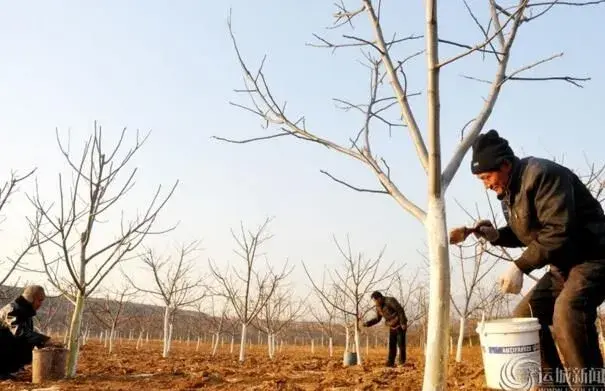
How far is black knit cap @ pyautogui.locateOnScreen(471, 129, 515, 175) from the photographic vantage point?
266 cm

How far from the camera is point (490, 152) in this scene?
2.67m

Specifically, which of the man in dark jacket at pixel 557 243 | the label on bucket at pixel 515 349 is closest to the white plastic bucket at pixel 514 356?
the label on bucket at pixel 515 349

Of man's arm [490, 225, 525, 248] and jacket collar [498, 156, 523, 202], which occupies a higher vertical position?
jacket collar [498, 156, 523, 202]

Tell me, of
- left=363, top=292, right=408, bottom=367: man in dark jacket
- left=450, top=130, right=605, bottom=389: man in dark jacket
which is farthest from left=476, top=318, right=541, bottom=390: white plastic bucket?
left=363, top=292, right=408, bottom=367: man in dark jacket

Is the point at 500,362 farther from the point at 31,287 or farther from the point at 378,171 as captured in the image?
the point at 31,287

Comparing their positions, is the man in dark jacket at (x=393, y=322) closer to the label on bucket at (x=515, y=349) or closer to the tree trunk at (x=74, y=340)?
the tree trunk at (x=74, y=340)

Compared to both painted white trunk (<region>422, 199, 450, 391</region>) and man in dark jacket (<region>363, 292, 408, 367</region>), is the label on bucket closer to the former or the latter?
painted white trunk (<region>422, 199, 450, 391</region>)

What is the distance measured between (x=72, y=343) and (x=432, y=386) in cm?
591

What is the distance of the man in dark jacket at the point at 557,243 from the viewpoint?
2.37 metres

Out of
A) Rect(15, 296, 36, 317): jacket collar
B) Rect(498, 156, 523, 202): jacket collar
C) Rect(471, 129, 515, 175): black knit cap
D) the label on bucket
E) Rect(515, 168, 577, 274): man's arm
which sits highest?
Rect(471, 129, 515, 175): black knit cap

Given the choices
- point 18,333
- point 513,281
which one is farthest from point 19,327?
point 513,281

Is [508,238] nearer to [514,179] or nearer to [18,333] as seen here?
[514,179]

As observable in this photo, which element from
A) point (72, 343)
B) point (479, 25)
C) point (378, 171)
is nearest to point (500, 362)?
point (378, 171)

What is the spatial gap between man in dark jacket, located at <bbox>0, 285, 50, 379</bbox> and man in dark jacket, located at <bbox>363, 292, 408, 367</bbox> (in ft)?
19.6
